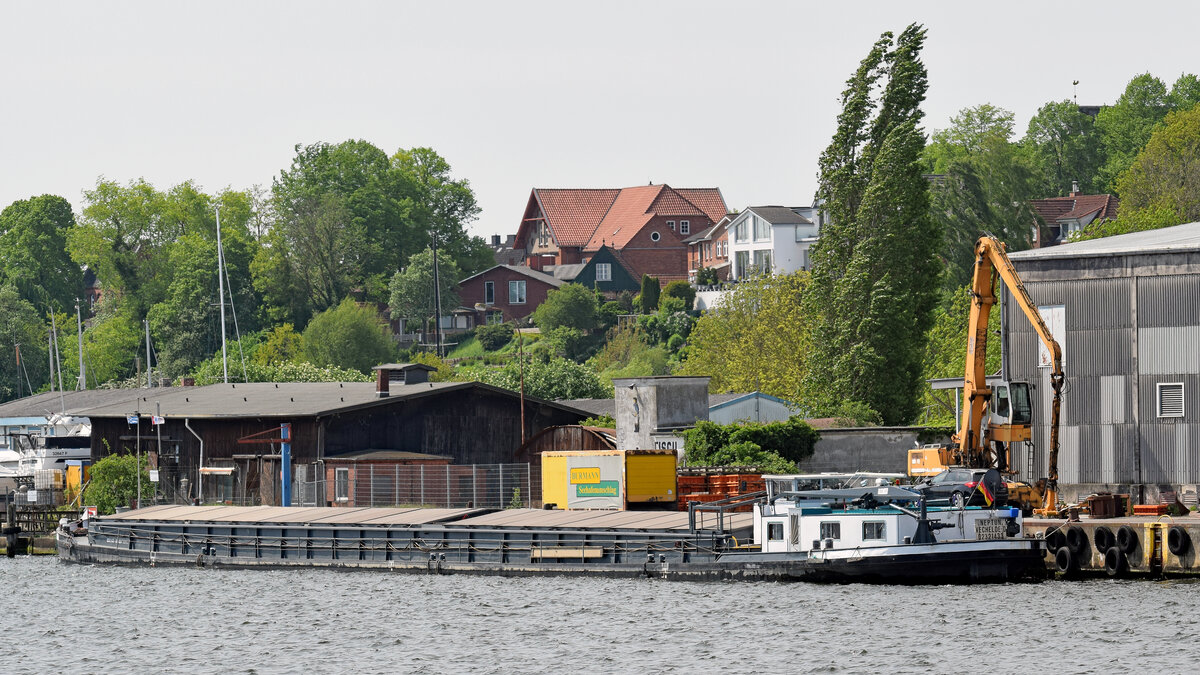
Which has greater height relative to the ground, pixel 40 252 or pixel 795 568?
pixel 40 252

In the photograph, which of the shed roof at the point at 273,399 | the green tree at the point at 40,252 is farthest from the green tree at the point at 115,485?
the green tree at the point at 40,252

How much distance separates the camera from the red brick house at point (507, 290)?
14125 centimetres

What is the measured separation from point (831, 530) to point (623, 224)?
4255 inches

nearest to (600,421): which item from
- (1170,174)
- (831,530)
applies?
(831,530)

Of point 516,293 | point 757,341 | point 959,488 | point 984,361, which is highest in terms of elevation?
point 516,293

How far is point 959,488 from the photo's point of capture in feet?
154

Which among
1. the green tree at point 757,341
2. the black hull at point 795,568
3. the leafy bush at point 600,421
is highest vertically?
the green tree at point 757,341

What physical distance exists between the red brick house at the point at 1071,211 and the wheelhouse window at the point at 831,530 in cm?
8257

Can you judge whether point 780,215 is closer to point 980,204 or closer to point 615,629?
point 980,204

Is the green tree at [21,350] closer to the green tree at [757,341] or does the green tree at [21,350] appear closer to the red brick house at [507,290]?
the red brick house at [507,290]

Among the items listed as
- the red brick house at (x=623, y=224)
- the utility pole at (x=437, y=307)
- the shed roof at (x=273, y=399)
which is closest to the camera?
the shed roof at (x=273, y=399)

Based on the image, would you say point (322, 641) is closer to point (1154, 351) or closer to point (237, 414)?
point (1154, 351)

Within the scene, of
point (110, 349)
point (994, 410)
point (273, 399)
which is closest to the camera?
point (994, 410)

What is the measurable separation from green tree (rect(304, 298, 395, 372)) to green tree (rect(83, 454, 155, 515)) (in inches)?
2045
